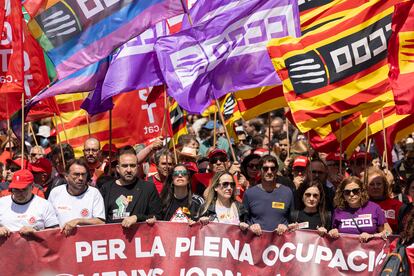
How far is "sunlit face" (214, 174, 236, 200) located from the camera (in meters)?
13.0

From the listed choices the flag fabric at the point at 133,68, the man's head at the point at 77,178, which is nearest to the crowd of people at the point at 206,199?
the man's head at the point at 77,178

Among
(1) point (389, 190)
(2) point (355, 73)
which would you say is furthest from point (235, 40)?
(1) point (389, 190)

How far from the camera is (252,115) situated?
15930 mm

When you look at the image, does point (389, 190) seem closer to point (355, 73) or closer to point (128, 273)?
point (355, 73)

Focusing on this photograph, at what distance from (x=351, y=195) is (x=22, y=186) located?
3.33 metres

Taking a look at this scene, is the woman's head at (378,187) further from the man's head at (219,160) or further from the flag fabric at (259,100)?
the flag fabric at (259,100)

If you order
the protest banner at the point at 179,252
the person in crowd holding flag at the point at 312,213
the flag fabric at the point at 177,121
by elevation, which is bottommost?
the protest banner at the point at 179,252

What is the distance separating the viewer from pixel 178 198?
44.3 ft

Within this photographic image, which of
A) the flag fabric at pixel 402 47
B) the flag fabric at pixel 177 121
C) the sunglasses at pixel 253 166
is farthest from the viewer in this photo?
the flag fabric at pixel 177 121

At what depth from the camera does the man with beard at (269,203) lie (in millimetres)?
13289

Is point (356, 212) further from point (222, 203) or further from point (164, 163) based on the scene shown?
point (164, 163)

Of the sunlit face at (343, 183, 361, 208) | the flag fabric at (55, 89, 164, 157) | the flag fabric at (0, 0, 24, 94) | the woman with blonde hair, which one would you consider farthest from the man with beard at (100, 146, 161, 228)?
the flag fabric at (55, 89, 164, 157)

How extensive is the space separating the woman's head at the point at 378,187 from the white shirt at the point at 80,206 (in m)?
3.14

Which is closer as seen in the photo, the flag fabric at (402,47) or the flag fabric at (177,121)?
the flag fabric at (402,47)
